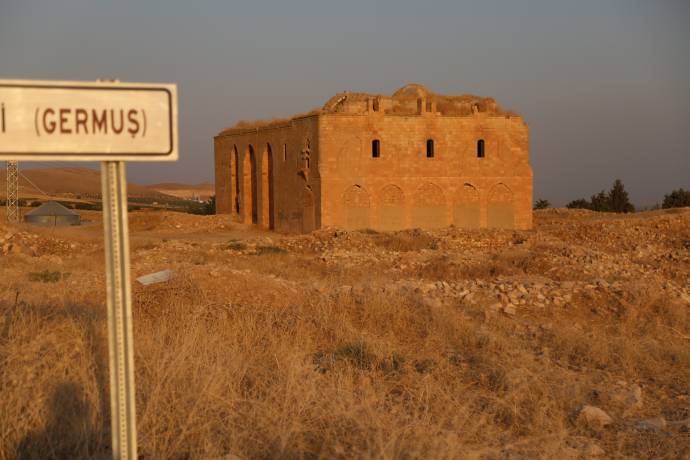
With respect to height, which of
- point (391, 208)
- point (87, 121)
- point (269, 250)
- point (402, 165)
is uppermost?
point (402, 165)

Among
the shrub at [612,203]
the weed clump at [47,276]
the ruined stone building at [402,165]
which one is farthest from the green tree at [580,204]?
the weed clump at [47,276]

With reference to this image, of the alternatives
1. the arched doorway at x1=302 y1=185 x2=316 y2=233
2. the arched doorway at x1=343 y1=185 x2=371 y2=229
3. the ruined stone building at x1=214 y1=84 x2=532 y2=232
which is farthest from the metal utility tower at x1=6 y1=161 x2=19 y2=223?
the arched doorway at x1=343 y1=185 x2=371 y2=229

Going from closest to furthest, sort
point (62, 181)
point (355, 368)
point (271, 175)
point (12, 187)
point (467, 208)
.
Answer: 1. point (355, 368)
2. point (467, 208)
3. point (271, 175)
4. point (12, 187)
5. point (62, 181)

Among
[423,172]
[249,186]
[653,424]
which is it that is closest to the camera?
[653,424]

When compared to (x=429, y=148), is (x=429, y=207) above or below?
below

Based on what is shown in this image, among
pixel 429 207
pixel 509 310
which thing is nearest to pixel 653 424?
pixel 509 310

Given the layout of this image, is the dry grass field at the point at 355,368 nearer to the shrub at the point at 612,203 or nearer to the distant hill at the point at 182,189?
the shrub at the point at 612,203

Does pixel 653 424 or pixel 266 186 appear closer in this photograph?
pixel 653 424

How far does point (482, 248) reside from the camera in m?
20.7

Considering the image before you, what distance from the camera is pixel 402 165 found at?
86.0ft

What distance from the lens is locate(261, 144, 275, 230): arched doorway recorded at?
30578 millimetres

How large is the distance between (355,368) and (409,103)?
23454 mm

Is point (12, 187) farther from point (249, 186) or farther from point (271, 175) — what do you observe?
point (271, 175)

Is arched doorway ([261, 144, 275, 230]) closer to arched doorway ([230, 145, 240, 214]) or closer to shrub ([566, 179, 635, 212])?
arched doorway ([230, 145, 240, 214])
